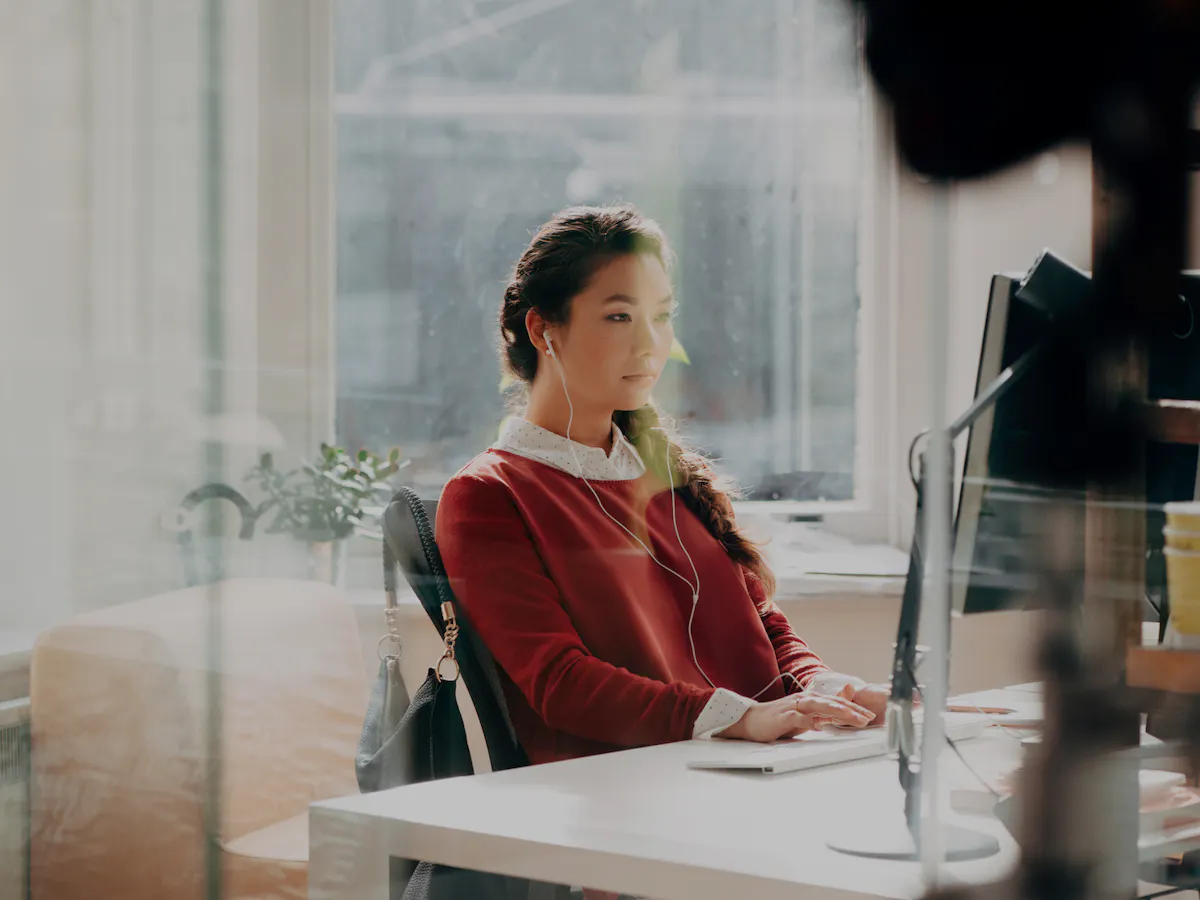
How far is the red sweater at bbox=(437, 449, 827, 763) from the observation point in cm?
115

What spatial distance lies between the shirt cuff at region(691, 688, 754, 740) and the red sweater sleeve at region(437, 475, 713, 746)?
0.04ft

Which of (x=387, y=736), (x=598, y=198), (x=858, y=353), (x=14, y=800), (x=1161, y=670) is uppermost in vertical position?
(x=598, y=198)

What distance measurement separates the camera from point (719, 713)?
110 cm

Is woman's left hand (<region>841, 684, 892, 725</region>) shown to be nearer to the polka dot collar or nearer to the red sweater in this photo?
the red sweater

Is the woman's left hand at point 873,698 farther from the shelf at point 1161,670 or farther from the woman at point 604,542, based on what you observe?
Answer: the shelf at point 1161,670

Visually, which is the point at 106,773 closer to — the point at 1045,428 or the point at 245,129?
the point at 245,129

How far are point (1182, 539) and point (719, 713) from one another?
25.9 inches

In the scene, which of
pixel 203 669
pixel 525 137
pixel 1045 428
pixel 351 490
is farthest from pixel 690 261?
pixel 1045 428

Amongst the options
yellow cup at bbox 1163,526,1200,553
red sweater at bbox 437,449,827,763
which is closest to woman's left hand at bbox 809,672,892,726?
red sweater at bbox 437,449,827,763

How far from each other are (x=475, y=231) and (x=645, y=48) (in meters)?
0.33

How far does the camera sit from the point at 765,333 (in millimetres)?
1565

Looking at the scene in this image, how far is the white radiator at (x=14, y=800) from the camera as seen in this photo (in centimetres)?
133

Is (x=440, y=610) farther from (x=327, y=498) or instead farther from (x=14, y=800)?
(x=14, y=800)

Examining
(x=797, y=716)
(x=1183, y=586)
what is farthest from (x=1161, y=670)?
(x=797, y=716)
